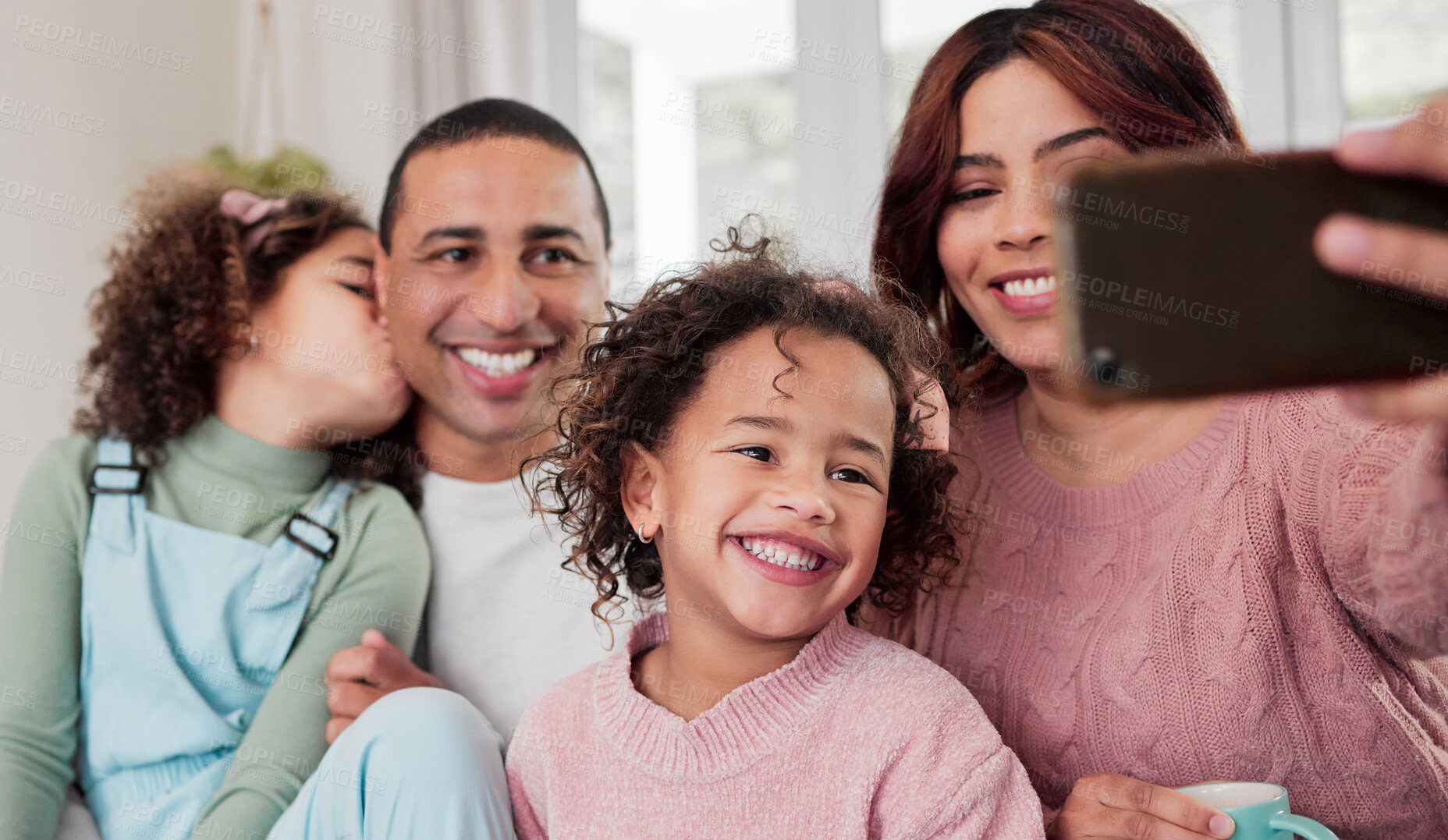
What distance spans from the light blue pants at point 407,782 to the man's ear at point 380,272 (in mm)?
630

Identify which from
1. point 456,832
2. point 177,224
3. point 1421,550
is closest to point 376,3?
point 177,224

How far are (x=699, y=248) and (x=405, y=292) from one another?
1293mm

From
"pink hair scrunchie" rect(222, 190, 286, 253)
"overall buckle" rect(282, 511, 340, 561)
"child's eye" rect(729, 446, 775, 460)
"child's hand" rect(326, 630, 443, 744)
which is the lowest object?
"child's hand" rect(326, 630, 443, 744)

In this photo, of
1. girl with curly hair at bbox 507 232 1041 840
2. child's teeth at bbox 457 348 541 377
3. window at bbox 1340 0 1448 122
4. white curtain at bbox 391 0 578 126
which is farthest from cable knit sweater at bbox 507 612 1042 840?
window at bbox 1340 0 1448 122

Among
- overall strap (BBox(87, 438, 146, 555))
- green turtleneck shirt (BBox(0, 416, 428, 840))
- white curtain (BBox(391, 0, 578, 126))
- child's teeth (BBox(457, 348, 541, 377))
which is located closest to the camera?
green turtleneck shirt (BBox(0, 416, 428, 840))

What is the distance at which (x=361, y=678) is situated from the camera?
139 cm

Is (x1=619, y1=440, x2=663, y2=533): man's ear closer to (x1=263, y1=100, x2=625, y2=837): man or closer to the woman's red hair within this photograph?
(x1=263, y1=100, x2=625, y2=837): man

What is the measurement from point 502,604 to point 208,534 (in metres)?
0.40

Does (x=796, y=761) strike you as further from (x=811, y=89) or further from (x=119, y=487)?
(x=811, y=89)

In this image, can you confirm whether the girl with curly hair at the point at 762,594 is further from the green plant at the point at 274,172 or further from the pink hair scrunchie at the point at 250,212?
the green plant at the point at 274,172

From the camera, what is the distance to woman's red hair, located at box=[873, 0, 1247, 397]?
4.26 feet

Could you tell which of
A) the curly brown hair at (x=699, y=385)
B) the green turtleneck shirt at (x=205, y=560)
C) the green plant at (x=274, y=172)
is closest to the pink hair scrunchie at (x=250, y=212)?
the green plant at (x=274, y=172)

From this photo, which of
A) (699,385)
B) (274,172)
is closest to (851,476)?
(699,385)

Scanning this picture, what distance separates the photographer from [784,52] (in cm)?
277
